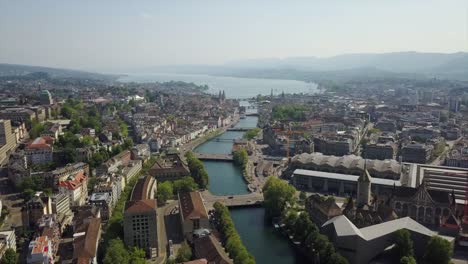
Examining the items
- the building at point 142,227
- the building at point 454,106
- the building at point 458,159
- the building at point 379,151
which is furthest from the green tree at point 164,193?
the building at point 454,106

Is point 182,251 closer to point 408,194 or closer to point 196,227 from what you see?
point 196,227

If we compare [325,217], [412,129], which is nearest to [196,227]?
[325,217]

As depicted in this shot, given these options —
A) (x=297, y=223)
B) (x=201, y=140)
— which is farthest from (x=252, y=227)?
(x=201, y=140)

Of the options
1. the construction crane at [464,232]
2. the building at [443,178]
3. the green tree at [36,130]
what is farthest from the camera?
the green tree at [36,130]

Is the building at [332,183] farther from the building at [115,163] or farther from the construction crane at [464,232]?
the building at [115,163]

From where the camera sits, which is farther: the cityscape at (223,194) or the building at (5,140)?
the building at (5,140)

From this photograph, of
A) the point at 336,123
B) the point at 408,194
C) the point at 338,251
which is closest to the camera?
the point at 338,251

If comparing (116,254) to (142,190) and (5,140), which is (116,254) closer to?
(142,190)
